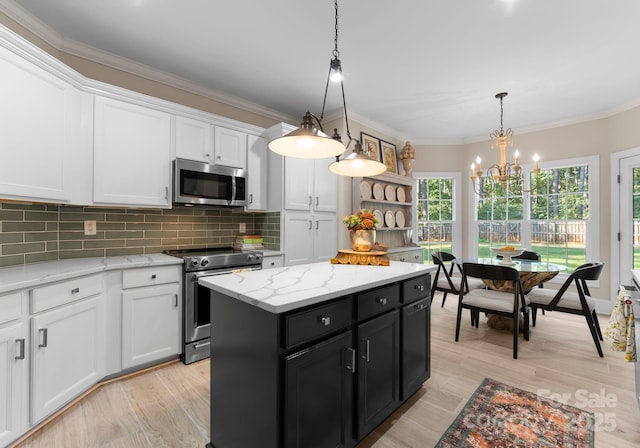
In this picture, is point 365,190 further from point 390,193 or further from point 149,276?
point 149,276

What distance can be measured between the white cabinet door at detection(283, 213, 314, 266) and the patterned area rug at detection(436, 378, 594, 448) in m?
2.12

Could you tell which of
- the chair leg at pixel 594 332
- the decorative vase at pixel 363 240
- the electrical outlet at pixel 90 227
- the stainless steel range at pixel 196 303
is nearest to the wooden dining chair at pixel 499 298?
the chair leg at pixel 594 332

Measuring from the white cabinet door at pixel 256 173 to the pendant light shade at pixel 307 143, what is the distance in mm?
1625

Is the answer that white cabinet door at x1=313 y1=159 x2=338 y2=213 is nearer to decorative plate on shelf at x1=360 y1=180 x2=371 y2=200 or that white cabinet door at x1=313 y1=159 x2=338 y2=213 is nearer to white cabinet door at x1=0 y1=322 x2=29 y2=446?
decorative plate on shelf at x1=360 y1=180 x2=371 y2=200

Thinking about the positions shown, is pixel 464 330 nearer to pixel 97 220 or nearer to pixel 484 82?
pixel 484 82

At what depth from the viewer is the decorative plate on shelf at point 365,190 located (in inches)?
164

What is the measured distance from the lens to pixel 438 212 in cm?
552

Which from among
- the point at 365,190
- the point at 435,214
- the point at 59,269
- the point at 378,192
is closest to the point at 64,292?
the point at 59,269

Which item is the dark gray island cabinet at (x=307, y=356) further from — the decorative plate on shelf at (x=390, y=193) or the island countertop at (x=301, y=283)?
the decorative plate on shelf at (x=390, y=193)

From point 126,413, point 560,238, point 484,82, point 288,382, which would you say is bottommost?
point 126,413

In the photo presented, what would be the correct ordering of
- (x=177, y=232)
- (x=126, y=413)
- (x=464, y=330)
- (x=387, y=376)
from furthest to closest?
(x=464, y=330)
(x=177, y=232)
(x=126, y=413)
(x=387, y=376)

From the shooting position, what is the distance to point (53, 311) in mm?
1846

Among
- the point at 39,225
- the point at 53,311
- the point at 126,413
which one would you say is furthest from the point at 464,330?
the point at 39,225

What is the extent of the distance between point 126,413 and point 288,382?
148 cm
